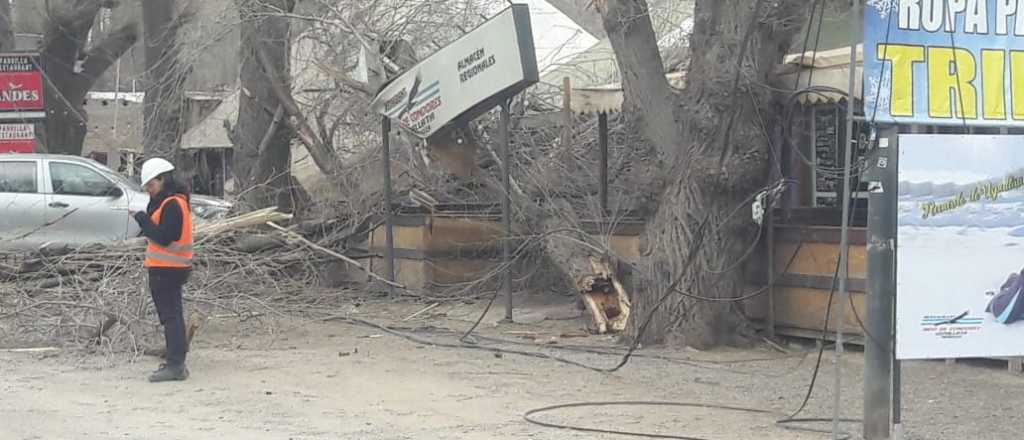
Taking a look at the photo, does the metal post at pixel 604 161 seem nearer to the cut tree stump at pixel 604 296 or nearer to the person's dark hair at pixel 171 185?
the cut tree stump at pixel 604 296

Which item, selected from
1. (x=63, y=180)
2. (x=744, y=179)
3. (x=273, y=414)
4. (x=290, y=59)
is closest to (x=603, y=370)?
(x=744, y=179)

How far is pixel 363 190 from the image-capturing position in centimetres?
1510

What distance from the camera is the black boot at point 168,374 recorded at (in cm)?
895

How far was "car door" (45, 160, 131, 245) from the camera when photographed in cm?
1573

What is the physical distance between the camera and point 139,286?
10.6 meters

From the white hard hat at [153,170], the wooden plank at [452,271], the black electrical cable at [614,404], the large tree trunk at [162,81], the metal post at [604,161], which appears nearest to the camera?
the black electrical cable at [614,404]

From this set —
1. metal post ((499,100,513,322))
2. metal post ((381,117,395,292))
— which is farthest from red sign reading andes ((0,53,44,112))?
metal post ((499,100,513,322))

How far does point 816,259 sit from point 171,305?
5281 millimetres

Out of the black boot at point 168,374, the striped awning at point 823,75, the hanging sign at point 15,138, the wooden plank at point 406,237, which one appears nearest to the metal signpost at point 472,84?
the wooden plank at point 406,237

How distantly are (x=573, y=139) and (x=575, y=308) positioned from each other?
7.44 ft

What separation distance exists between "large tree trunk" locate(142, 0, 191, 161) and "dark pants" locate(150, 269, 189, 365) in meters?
7.89

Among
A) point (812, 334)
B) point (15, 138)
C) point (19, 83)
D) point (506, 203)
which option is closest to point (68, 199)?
point (15, 138)

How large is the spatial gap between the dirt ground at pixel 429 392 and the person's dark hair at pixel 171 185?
1435 millimetres

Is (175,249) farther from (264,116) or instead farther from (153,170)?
(264,116)
